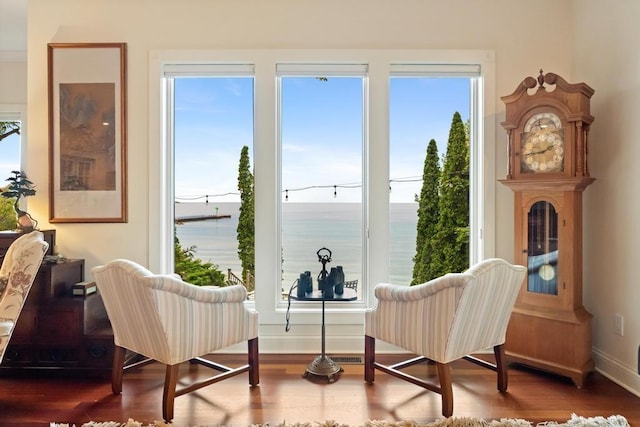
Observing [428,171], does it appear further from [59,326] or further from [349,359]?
[59,326]

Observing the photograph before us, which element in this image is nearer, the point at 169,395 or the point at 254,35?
the point at 169,395

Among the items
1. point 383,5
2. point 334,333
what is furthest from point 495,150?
point 334,333

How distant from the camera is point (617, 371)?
253cm

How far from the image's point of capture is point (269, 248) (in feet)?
10.1

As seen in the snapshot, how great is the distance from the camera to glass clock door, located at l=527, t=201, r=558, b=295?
2580 millimetres

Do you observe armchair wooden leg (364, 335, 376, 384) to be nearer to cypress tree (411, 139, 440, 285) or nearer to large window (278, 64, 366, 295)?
large window (278, 64, 366, 295)

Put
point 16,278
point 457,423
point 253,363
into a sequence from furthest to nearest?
point 253,363 → point 16,278 → point 457,423

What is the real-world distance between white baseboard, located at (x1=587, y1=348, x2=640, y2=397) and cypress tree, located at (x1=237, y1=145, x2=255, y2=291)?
8.65 feet

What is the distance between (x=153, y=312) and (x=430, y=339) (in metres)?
1.53

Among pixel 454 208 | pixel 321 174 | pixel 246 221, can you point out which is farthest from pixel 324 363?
pixel 454 208

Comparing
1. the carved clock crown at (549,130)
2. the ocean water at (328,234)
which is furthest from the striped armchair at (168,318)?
the carved clock crown at (549,130)

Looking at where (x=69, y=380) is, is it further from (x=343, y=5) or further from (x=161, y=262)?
(x=343, y=5)

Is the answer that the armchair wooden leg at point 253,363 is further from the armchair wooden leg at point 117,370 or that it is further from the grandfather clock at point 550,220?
the grandfather clock at point 550,220

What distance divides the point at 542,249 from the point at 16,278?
325cm
